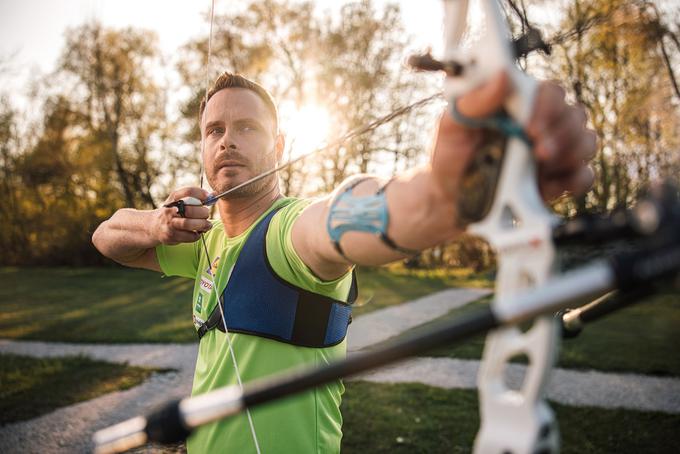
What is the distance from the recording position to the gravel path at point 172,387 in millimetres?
4938

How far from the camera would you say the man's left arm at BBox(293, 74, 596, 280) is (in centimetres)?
86

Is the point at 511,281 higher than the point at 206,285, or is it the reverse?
the point at 511,281

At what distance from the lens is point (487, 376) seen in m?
0.94

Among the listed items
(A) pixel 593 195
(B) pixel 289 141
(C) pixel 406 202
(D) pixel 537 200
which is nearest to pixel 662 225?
(D) pixel 537 200

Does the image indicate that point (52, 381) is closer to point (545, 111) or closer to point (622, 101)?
point (545, 111)

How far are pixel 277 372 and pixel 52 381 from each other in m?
5.97

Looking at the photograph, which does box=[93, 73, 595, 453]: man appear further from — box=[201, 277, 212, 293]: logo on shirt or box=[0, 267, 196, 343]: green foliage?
box=[0, 267, 196, 343]: green foliage

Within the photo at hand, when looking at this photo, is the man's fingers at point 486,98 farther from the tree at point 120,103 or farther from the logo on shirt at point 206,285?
the tree at point 120,103

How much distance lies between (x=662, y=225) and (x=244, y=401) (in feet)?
2.29

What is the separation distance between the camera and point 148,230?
2.42 m

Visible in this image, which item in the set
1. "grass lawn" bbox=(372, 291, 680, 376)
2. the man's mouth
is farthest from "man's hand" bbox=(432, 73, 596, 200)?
"grass lawn" bbox=(372, 291, 680, 376)

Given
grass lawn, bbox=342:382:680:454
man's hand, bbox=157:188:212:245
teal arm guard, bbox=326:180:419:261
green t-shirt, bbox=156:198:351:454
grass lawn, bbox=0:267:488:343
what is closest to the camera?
teal arm guard, bbox=326:180:419:261

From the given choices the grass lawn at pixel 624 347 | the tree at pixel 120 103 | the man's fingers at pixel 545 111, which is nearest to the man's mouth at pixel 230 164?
the man's fingers at pixel 545 111

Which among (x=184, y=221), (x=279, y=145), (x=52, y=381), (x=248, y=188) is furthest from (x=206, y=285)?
(x=52, y=381)
